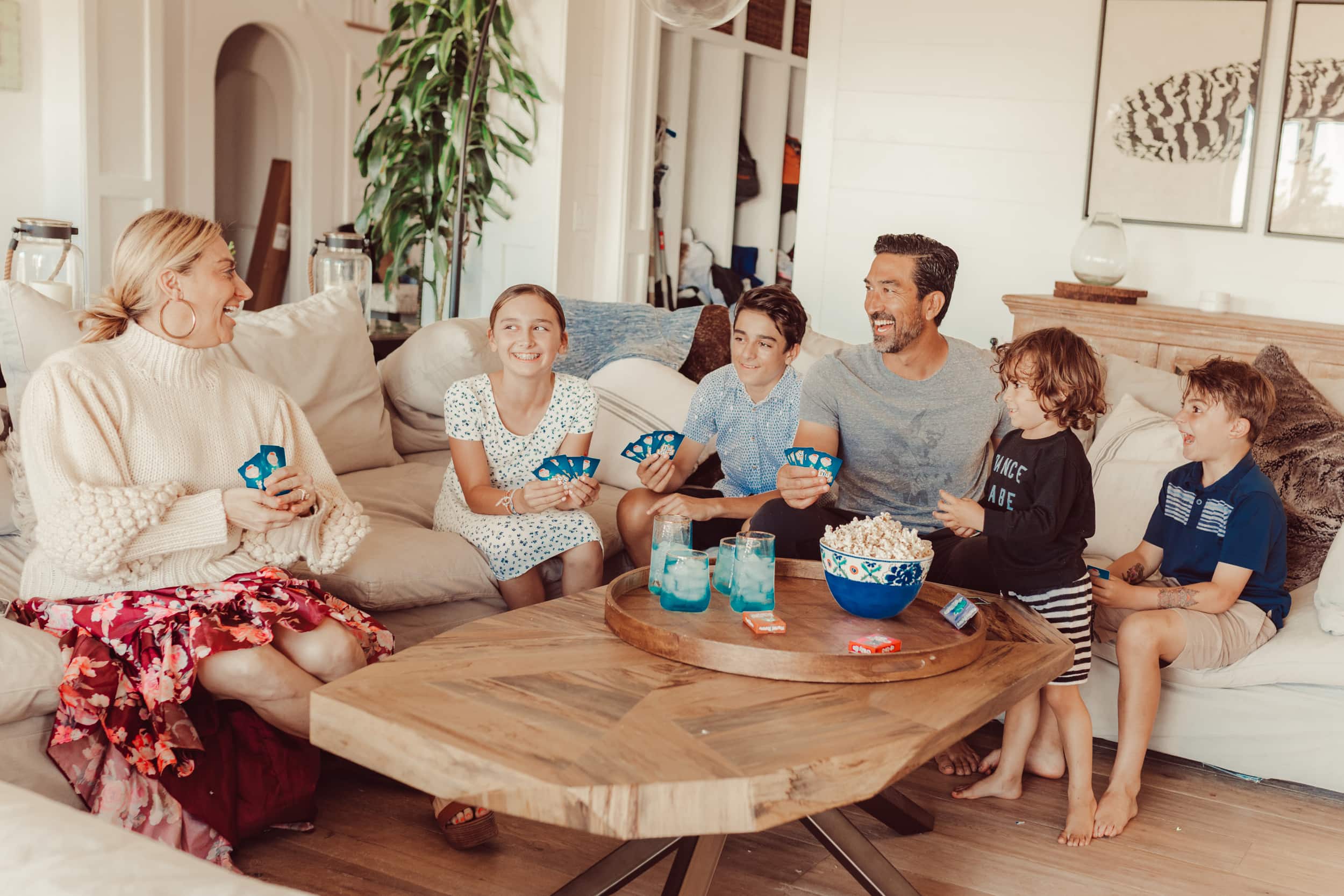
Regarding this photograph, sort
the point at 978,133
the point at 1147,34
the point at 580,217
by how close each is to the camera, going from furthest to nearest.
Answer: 1. the point at 580,217
2. the point at 978,133
3. the point at 1147,34

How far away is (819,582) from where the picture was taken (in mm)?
2230

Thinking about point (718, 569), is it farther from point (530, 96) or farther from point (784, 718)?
point (530, 96)

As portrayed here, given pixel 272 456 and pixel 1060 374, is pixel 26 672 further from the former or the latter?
pixel 1060 374

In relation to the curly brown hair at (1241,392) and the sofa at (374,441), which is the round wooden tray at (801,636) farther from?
the curly brown hair at (1241,392)

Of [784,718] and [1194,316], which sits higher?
[1194,316]

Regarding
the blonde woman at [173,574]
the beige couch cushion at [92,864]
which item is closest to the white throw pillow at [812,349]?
the blonde woman at [173,574]

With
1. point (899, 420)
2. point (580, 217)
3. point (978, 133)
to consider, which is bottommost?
point (899, 420)

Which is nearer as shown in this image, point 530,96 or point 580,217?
point 530,96

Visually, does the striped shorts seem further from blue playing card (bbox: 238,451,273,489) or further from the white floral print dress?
blue playing card (bbox: 238,451,273,489)

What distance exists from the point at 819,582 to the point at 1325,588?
1.23 m

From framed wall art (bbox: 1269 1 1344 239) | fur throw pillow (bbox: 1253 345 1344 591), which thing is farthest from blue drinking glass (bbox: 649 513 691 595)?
framed wall art (bbox: 1269 1 1344 239)

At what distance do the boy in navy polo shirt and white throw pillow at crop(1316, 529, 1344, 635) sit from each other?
73 millimetres

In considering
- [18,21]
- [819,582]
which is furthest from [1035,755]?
[18,21]

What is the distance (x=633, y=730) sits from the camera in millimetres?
1484
